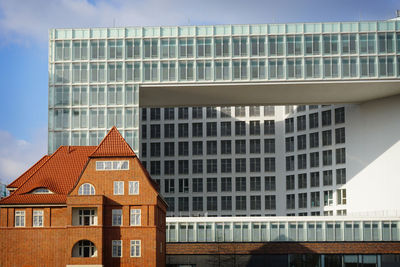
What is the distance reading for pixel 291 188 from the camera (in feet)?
435

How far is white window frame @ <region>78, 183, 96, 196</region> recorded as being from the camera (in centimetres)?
6756

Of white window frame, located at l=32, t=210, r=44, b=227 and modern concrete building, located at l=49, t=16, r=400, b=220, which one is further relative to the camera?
modern concrete building, located at l=49, t=16, r=400, b=220

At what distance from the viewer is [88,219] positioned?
67812 mm

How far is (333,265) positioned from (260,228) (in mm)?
10874

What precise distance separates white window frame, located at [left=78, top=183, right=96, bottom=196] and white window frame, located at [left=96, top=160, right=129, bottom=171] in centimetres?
181

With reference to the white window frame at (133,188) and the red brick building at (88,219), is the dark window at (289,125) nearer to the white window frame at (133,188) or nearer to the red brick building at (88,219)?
the red brick building at (88,219)

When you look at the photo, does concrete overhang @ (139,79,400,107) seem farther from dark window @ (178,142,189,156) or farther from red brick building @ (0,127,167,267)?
red brick building @ (0,127,167,267)

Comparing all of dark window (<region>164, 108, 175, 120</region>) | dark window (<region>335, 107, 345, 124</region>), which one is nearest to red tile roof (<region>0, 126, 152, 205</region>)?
dark window (<region>335, 107, 345, 124</region>)

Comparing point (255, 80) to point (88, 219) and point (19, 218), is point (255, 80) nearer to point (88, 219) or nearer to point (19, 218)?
point (88, 219)

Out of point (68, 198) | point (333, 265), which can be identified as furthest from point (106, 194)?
point (333, 265)

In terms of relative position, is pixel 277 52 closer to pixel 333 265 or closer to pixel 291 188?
pixel 333 265

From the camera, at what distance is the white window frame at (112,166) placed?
68.9 m

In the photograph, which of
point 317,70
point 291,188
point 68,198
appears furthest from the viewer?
point 291,188

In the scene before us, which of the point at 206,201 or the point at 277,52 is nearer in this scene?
the point at 277,52
